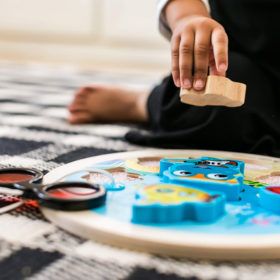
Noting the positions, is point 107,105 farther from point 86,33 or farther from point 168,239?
point 86,33

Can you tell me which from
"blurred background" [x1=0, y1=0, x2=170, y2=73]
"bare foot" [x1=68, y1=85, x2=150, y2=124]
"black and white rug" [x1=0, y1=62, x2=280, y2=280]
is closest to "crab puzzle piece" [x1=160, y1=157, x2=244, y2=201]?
"black and white rug" [x1=0, y1=62, x2=280, y2=280]

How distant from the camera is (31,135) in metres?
0.78

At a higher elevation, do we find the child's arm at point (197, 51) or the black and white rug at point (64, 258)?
the child's arm at point (197, 51)

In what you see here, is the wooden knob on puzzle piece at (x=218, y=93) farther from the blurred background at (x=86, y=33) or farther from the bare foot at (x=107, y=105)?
the blurred background at (x=86, y=33)

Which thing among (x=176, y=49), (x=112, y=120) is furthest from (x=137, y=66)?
(x=176, y=49)

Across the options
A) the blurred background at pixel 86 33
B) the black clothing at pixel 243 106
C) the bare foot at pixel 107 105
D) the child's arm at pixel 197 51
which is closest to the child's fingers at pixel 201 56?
the child's arm at pixel 197 51

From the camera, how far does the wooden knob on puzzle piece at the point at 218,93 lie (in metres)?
0.52

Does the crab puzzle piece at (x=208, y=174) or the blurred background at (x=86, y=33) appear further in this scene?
the blurred background at (x=86, y=33)

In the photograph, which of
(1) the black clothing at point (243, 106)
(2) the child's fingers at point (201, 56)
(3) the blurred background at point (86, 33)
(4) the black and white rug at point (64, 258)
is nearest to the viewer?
(4) the black and white rug at point (64, 258)

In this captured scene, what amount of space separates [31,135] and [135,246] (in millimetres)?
472

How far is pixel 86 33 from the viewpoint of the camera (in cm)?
242

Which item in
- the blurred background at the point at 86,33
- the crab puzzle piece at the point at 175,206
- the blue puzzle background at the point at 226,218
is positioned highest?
the blurred background at the point at 86,33

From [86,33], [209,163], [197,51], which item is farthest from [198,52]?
[86,33]

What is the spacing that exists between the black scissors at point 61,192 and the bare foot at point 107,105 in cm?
49
